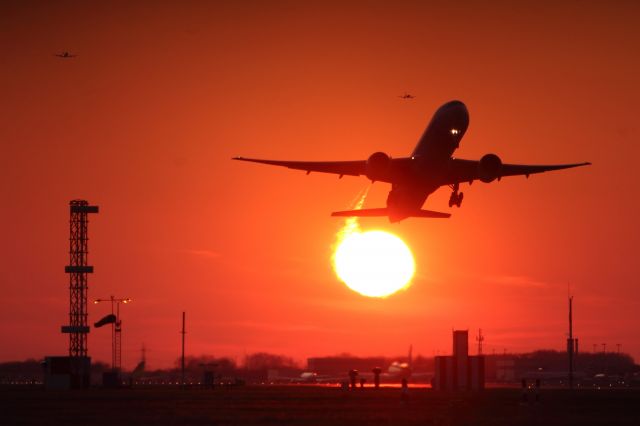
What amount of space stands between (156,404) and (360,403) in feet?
50.8

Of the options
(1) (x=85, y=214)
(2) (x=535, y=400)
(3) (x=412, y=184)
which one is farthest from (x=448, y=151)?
(1) (x=85, y=214)

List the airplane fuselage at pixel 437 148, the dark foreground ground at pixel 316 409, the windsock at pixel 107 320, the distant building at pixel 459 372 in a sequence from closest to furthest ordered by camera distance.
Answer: the dark foreground ground at pixel 316 409
the airplane fuselage at pixel 437 148
the distant building at pixel 459 372
the windsock at pixel 107 320

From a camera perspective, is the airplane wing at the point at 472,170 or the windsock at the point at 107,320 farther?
the windsock at the point at 107,320

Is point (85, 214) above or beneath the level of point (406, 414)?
above

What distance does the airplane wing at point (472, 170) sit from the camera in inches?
4042

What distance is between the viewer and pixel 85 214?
173250 mm

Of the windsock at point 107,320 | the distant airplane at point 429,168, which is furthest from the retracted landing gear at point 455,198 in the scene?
the windsock at point 107,320

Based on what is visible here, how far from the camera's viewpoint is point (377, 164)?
98875 mm

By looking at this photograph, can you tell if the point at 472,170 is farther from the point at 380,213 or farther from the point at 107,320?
the point at 107,320

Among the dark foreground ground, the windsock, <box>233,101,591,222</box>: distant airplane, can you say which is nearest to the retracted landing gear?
<box>233,101,591,222</box>: distant airplane

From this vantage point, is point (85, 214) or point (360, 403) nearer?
point (360, 403)

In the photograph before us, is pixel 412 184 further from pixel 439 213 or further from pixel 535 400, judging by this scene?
pixel 535 400

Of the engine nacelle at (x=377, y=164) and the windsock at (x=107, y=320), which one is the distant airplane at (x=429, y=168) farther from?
the windsock at (x=107, y=320)

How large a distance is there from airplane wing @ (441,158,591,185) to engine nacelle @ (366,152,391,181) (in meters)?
6.55
